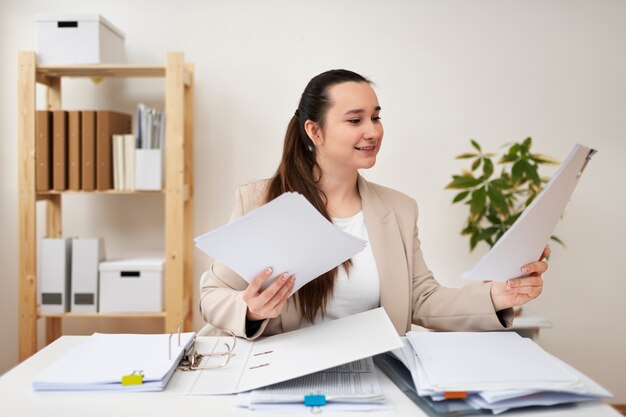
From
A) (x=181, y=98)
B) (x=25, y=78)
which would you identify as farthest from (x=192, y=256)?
(x=25, y=78)

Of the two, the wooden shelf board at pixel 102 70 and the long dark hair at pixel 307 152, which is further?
the wooden shelf board at pixel 102 70

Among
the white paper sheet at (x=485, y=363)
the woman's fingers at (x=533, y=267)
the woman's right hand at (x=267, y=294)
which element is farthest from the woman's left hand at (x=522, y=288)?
the woman's right hand at (x=267, y=294)

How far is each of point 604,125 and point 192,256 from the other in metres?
2.20

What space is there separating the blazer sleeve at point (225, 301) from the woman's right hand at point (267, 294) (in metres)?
0.08

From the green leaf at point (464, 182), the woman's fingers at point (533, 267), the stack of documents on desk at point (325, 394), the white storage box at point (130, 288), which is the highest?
the green leaf at point (464, 182)

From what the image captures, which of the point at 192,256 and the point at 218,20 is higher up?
the point at 218,20

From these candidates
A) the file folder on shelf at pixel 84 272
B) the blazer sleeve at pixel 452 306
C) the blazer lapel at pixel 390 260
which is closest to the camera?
the blazer sleeve at pixel 452 306

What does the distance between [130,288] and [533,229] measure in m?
2.14

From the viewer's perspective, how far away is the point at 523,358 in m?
1.26

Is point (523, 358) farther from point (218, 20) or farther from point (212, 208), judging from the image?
point (218, 20)

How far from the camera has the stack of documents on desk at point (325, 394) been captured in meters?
1.13

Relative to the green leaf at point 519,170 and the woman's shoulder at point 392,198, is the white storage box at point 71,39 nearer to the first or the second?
the woman's shoulder at point 392,198

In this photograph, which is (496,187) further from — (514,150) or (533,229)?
(533,229)

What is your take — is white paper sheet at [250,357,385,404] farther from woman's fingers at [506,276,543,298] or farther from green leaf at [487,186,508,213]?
green leaf at [487,186,508,213]
